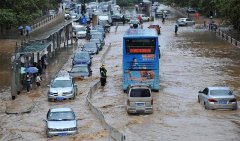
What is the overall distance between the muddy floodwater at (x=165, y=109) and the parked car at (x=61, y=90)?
0.41 metres

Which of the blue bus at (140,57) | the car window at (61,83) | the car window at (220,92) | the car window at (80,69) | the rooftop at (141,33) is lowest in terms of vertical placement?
the car window at (80,69)

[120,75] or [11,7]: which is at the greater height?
[11,7]

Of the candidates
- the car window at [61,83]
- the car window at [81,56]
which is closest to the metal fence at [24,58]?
the car window at [61,83]

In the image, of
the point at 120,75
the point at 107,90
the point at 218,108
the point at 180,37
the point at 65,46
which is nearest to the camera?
the point at 218,108

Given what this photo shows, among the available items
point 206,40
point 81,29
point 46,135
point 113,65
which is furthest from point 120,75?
point 81,29

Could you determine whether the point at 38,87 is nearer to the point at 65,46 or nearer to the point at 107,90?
the point at 107,90

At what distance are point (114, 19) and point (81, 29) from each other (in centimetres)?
1995

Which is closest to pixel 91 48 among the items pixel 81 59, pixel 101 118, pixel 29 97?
pixel 81 59

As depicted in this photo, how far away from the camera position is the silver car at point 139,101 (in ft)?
99.5

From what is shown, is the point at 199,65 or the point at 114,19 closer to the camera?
the point at 199,65

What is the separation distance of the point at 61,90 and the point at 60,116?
8.79 metres

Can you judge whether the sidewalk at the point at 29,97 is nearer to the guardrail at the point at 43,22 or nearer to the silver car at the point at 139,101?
the silver car at the point at 139,101

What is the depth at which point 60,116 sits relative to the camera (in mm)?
26484

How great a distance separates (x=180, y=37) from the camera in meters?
74.3
